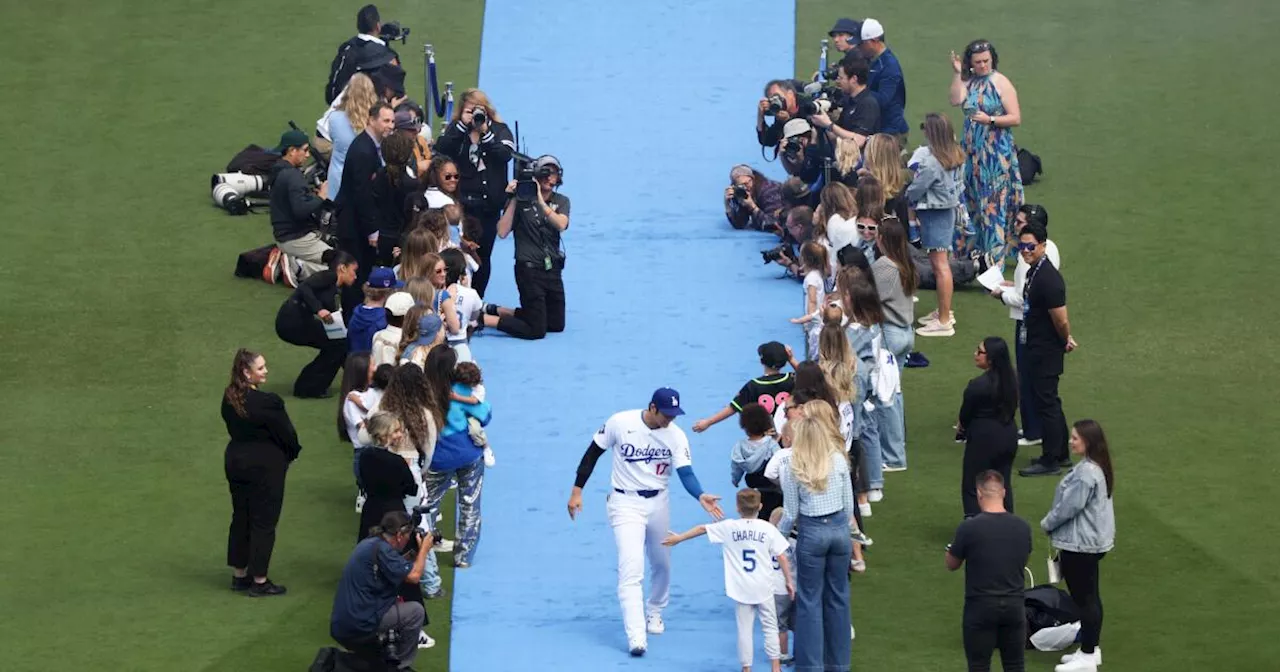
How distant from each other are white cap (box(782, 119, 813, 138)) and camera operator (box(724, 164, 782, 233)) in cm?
81


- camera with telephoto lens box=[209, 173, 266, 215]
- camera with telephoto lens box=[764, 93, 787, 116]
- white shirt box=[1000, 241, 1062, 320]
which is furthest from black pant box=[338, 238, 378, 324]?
white shirt box=[1000, 241, 1062, 320]

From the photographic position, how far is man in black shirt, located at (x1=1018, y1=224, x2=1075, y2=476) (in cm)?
1766

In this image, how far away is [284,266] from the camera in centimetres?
2195

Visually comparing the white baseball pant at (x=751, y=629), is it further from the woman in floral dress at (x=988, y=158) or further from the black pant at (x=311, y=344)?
the woman in floral dress at (x=988, y=158)

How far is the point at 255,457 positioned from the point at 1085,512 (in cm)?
570

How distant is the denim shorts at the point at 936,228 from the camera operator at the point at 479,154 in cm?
389

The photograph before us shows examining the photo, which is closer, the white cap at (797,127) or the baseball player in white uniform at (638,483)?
the baseball player in white uniform at (638,483)

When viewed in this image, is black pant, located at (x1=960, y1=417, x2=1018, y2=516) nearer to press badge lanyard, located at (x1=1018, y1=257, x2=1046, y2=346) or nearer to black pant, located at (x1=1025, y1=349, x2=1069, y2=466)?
black pant, located at (x1=1025, y1=349, x2=1069, y2=466)

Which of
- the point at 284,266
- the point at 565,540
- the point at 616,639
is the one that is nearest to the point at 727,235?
the point at 284,266

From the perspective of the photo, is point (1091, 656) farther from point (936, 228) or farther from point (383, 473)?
point (936, 228)

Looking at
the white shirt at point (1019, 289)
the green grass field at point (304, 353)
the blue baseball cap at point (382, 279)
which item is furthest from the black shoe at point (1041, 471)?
the blue baseball cap at point (382, 279)

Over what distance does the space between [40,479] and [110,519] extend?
3.30 ft

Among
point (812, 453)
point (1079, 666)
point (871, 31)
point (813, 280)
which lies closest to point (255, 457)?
point (812, 453)

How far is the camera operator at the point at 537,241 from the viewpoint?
66.6 ft
